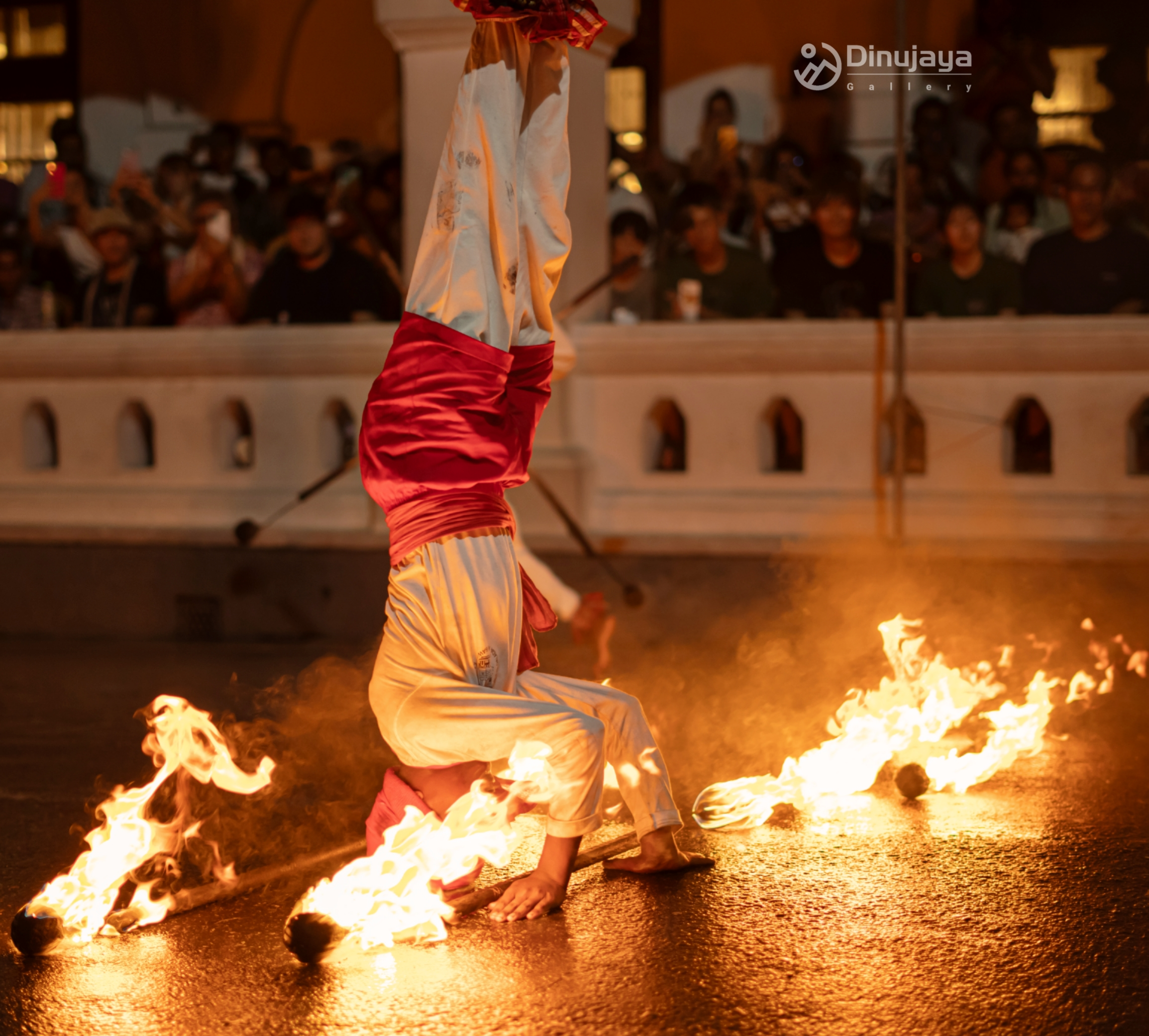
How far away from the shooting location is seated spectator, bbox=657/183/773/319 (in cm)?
867

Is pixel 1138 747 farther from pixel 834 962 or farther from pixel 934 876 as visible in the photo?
pixel 834 962

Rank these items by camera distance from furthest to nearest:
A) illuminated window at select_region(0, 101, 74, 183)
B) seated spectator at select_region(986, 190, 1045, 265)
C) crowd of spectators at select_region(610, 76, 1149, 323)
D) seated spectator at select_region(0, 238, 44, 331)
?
illuminated window at select_region(0, 101, 74, 183), seated spectator at select_region(0, 238, 44, 331), seated spectator at select_region(986, 190, 1045, 265), crowd of spectators at select_region(610, 76, 1149, 323)

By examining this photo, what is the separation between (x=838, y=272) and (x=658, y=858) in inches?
198

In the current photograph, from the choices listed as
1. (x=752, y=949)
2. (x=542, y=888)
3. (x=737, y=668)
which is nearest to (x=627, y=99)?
(x=737, y=668)

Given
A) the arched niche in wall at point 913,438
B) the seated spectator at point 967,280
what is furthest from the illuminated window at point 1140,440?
the arched niche in wall at point 913,438

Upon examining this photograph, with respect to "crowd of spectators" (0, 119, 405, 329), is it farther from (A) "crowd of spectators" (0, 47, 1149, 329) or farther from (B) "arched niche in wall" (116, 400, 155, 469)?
(B) "arched niche in wall" (116, 400, 155, 469)

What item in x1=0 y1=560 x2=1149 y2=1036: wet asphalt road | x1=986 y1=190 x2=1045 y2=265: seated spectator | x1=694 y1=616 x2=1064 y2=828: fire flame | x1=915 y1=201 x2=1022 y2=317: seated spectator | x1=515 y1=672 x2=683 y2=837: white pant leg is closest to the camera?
x1=0 y1=560 x2=1149 y2=1036: wet asphalt road

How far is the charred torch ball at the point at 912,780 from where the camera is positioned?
4.87m

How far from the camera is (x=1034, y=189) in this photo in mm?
8672

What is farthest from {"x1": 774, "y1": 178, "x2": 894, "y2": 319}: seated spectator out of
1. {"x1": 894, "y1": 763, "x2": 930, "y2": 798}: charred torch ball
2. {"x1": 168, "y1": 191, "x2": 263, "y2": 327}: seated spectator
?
{"x1": 894, "y1": 763, "x2": 930, "y2": 798}: charred torch ball

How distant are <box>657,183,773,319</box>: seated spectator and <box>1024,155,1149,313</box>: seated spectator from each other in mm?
1441

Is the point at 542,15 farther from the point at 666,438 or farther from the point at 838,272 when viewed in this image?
the point at 666,438

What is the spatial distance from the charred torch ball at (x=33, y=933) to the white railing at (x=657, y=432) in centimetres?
497

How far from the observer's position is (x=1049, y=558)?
782cm
